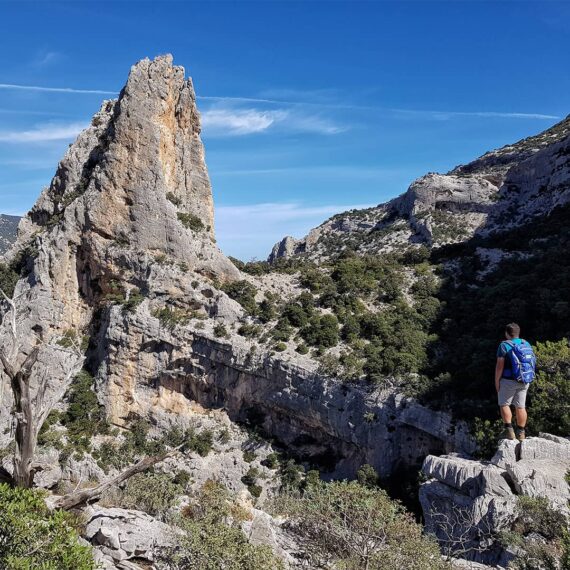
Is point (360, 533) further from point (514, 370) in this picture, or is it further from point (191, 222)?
point (191, 222)

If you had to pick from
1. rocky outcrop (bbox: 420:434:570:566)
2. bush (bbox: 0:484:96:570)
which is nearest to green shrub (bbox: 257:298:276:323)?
rocky outcrop (bbox: 420:434:570:566)

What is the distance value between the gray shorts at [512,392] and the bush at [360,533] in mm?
4199

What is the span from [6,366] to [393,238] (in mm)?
64638

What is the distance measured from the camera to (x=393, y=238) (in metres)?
68.6

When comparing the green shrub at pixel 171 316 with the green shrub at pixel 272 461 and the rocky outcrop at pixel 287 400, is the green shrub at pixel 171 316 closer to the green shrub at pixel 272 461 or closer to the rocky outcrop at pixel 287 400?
the rocky outcrop at pixel 287 400

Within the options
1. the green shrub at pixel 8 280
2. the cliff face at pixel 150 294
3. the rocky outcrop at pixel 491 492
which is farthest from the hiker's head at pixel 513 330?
the green shrub at pixel 8 280

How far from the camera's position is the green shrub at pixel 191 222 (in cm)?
3912

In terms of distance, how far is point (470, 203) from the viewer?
68750 millimetres

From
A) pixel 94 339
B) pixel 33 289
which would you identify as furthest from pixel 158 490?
pixel 33 289

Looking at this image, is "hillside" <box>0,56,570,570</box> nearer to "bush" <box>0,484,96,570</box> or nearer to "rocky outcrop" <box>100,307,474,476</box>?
"rocky outcrop" <box>100,307,474,476</box>

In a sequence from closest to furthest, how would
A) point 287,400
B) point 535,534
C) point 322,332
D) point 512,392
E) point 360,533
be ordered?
point 360,533
point 535,534
point 512,392
point 287,400
point 322,332

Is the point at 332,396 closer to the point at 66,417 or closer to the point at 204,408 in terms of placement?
the point at 204,408

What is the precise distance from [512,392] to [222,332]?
23.8m

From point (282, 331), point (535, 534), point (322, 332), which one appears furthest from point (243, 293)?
point (535, 534)
